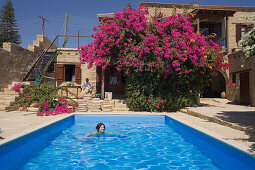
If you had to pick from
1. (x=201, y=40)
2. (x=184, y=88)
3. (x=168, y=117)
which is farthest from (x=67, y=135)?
(x=201, y=40)

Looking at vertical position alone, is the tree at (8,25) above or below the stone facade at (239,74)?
above

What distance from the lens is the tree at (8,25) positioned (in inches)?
1142

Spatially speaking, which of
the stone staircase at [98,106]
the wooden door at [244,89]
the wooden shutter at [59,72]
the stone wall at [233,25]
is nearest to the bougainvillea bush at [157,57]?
the stone staircase at [98,106]

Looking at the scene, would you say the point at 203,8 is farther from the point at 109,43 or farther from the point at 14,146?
the point at 14,146

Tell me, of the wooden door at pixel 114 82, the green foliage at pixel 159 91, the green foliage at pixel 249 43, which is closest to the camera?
the green foliage at pixel 249 43

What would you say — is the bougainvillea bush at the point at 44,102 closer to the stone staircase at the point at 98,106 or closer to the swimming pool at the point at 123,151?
the stone staircase at the point at 98,106

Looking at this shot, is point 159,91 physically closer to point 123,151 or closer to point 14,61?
point 123,151

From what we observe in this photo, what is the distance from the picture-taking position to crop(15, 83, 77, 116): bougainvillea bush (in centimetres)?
830

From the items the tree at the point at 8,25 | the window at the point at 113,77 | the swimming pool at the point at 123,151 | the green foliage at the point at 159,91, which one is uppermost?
the tree at the point at 8,25

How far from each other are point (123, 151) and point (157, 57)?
17.3 feet

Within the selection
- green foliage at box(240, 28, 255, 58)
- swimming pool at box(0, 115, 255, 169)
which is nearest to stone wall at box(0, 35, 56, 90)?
swimming pool at box(0, 115, 255, 169)

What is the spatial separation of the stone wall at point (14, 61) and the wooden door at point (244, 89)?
14627 mm

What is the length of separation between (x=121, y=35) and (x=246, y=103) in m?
8.40

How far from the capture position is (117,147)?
15.8 ft
